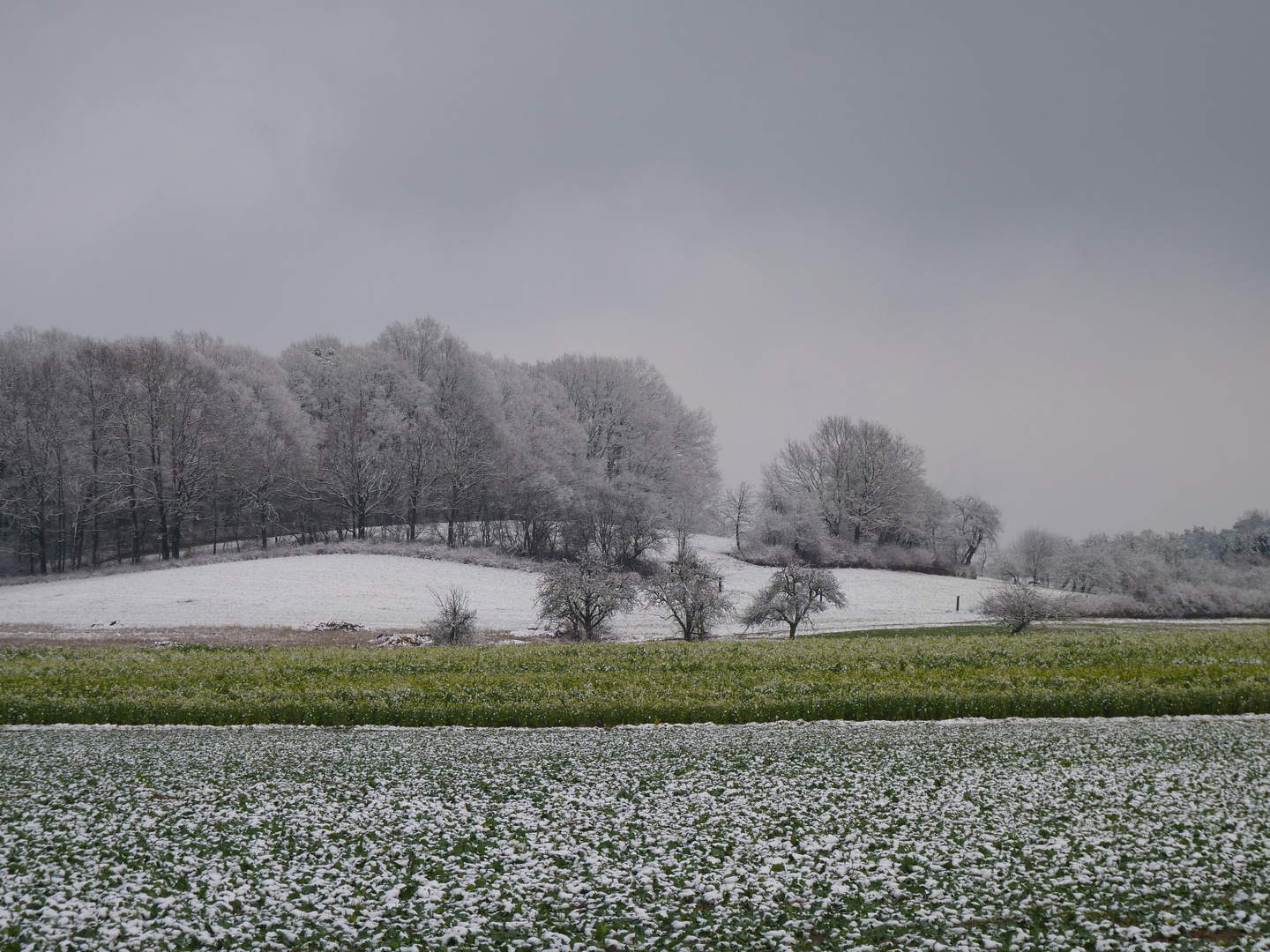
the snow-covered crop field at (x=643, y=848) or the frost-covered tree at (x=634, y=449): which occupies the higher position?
the frost-covered tree at (x=634, y=449)

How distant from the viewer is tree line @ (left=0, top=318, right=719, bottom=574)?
5544cm

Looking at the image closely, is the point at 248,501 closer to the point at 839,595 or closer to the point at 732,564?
the point at 732,564

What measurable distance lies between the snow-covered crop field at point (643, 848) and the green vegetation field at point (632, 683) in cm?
444

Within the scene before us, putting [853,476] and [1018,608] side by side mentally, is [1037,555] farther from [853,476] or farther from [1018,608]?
[1018,608]

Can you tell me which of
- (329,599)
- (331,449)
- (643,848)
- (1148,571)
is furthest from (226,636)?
(1148,571)

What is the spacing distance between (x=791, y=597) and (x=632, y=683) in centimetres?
1891

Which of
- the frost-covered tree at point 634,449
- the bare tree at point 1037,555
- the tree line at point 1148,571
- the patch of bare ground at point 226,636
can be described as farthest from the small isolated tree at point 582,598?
the bare tree at point 1037,555

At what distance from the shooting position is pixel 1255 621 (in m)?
49.6

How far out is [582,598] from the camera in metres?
32.1

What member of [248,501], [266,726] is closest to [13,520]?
[248,501]

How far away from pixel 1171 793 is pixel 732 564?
2353 inches

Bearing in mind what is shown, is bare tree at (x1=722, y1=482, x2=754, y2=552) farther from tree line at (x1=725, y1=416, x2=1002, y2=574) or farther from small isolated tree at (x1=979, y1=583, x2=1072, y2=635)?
small isolated tree at (x1=979, y1=583, x2=1072, y2=635)

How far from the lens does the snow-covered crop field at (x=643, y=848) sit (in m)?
6.18

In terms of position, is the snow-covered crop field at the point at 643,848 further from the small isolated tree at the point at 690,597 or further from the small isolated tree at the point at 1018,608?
the small isolated tree at the point at 1018,608
